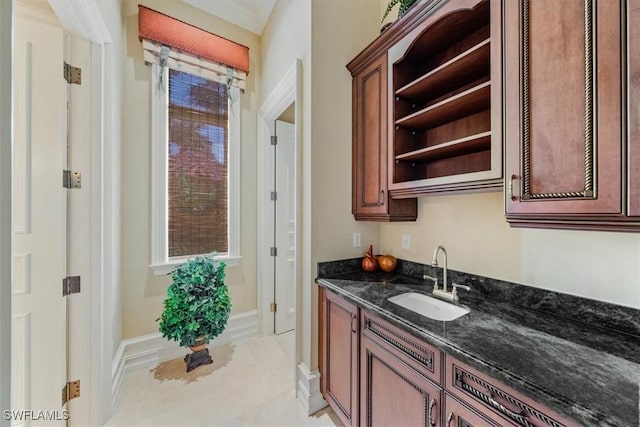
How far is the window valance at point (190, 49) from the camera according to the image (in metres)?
2.16

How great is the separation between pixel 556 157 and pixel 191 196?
2594 mm

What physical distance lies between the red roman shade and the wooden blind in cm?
23

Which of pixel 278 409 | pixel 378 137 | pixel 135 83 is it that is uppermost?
pixel 135 83

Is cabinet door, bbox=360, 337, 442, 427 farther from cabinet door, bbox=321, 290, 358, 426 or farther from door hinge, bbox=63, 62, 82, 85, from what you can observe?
door hinge, bbox=63, 62, 82, 85

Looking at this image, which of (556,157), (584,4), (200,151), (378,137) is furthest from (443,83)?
(200,151)

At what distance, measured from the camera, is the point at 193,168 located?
245 centimetres

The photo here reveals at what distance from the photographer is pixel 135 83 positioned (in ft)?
7.15

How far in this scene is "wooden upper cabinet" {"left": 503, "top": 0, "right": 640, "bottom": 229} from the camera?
0.77 metres

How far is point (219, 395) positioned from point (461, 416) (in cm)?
167

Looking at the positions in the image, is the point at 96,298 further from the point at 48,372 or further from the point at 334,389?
the point at 334,389

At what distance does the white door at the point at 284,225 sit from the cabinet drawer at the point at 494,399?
2.08 meters

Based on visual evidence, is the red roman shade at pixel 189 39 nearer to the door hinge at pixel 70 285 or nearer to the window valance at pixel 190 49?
the window valance at pixel 190 49

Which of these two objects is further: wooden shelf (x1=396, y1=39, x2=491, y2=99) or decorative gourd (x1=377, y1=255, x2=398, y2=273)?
decorative gourd (x1=377, y1=255, x2=398, y2=273)

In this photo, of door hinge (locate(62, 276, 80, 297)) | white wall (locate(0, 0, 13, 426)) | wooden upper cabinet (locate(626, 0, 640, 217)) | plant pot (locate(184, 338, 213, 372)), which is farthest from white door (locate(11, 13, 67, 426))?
wooden upper cabinet (locate(626, 0, 640, 217))
